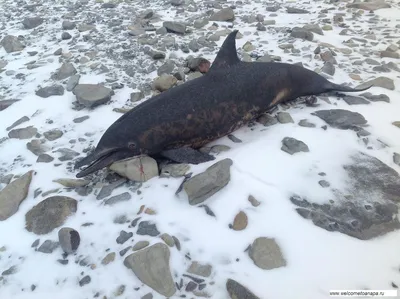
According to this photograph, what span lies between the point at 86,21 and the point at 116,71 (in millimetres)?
2205

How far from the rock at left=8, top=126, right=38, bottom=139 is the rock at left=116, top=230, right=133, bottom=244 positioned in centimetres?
196

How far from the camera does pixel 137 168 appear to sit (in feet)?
12.4

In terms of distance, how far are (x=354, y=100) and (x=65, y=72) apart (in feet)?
12.5

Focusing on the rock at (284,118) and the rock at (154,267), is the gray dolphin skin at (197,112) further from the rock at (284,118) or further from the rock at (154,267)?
the rock at (154,267)

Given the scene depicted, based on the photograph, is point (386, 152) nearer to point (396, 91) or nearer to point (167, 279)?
point (396, 91)

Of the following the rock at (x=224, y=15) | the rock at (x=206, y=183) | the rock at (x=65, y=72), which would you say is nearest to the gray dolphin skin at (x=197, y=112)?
the rock at (x=206, y=183)

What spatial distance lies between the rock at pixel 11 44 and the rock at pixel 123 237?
14.8 ft

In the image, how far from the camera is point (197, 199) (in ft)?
11.2

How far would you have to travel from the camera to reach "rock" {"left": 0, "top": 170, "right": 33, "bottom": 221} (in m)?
3.53

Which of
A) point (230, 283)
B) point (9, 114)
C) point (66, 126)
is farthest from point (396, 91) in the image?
point (9, 114)

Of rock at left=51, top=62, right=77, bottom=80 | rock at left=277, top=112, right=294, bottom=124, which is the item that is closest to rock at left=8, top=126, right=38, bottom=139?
rock at left=51, top=62, right=77, bottom=80

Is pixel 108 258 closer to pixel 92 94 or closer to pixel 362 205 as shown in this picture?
pixel 362 205

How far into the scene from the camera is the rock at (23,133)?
4480mm

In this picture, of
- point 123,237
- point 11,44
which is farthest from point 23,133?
point 11,44
